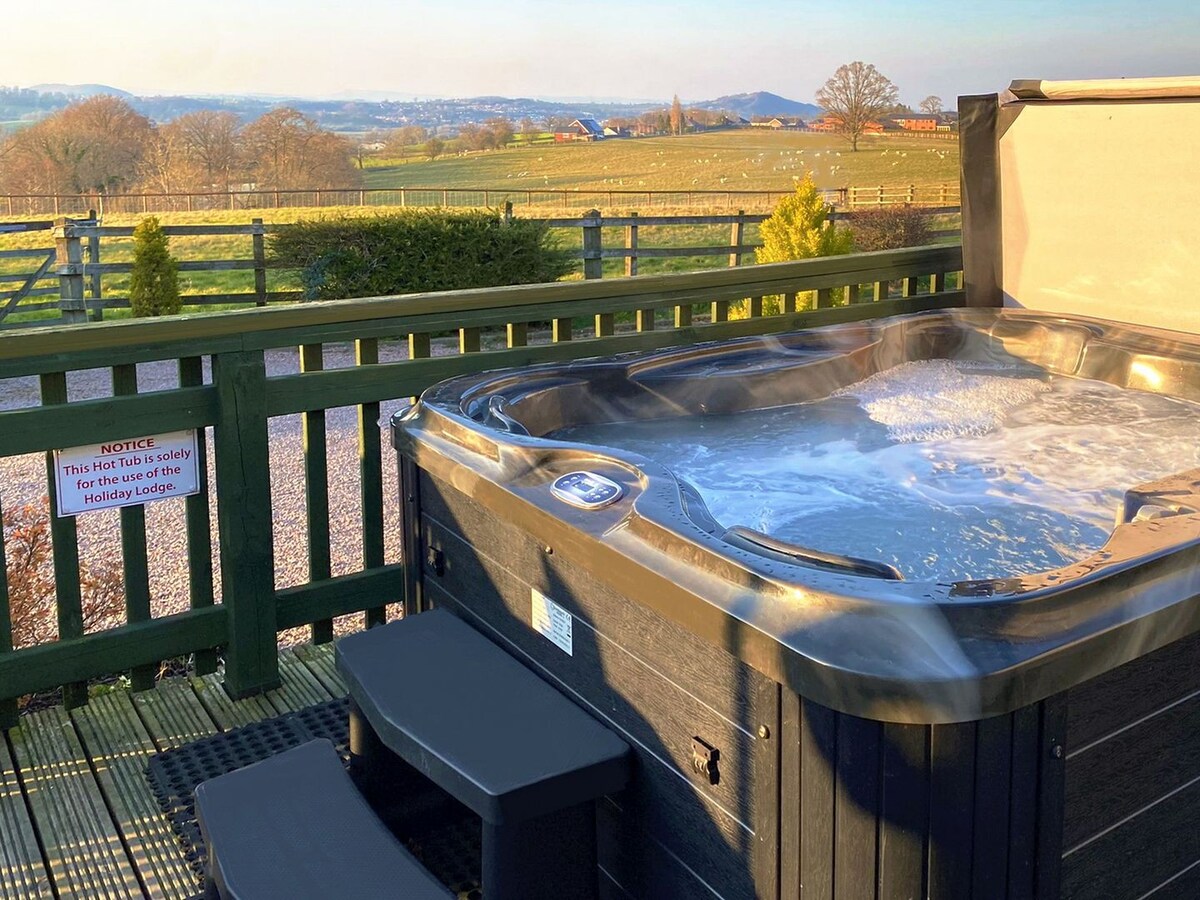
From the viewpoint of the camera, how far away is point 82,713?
7.69 ft

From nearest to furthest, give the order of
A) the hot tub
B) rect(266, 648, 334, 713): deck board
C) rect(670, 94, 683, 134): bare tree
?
the hot tub, rect(266, 648, 334, 713): deck board, rect(670, 94, 683, 134): bare tree

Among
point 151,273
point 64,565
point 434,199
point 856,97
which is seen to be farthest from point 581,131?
point 64,565

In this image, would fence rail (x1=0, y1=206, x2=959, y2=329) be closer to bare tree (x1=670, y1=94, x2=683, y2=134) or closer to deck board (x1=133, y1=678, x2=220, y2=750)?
bare tree (x1=670, y1=94, x2=683, y2=134)

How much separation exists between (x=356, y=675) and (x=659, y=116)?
13.4 metres

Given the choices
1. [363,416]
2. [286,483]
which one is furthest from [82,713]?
[286,483]

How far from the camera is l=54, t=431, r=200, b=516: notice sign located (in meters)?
2.21

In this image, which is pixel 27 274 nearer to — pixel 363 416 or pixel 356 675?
pixel 363 416

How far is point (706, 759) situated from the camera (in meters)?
1.30

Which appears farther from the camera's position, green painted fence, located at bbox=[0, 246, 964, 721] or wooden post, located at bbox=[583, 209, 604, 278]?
wooden post, located at bbox=[583, 209, 604, 278]

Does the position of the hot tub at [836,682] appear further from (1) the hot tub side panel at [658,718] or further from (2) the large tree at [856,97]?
(2) the large tree at [856,97]

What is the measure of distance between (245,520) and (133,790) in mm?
583

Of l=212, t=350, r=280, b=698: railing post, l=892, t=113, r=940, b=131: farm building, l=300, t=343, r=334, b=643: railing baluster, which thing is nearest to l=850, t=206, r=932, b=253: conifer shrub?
l=892, t=113, r=940, b=131: farm building

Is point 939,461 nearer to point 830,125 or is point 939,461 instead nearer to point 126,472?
point 126,472

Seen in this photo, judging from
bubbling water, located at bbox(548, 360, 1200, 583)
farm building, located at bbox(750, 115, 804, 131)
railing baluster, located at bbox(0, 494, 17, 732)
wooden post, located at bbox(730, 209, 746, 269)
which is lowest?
railing baluster, located at bbox(0, 494, 17, 732)
